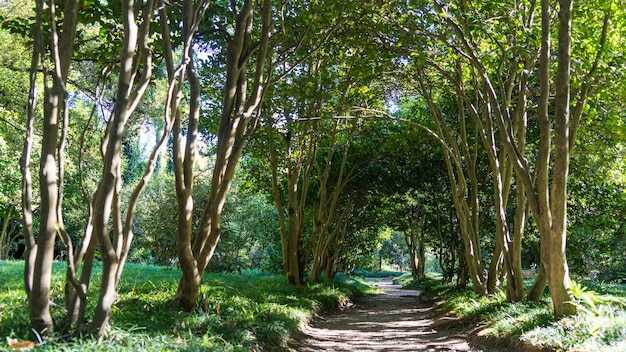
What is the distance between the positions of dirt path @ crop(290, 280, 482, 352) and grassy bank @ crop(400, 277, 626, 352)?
47 cm

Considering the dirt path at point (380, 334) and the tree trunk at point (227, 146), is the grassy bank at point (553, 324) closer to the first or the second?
the dirt path at point (380, 334)

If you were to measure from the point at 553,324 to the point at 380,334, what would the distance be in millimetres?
3816

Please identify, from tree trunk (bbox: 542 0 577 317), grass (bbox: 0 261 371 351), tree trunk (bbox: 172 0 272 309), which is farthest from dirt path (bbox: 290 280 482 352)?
tree trunk (bbox: 172 0 272 309)

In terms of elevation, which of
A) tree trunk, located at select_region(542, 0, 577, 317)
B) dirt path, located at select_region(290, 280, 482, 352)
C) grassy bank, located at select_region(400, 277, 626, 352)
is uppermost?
tree trunk, located at select_region(542, 0, 577, 317)

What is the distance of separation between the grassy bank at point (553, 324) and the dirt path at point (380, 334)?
1.56 feet

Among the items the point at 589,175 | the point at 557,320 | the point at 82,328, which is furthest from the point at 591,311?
the point at 589,175

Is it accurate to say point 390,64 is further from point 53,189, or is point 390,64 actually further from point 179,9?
point 53,189

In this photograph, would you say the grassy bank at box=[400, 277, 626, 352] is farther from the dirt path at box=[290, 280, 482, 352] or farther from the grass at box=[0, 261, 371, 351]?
the grass at box=[0, 261, 371, 351]

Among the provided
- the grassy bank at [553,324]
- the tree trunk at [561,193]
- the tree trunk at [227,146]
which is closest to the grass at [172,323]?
the tree trunk at [227,146]

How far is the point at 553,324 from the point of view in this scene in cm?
657

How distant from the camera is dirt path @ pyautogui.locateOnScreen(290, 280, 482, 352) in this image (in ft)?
26.2

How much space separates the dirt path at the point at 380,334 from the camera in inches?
314

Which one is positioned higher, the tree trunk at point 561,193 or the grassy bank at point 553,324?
the tree trunk at point 561,193

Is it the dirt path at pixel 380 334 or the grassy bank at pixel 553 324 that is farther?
the dirt path at pixel 380 334
